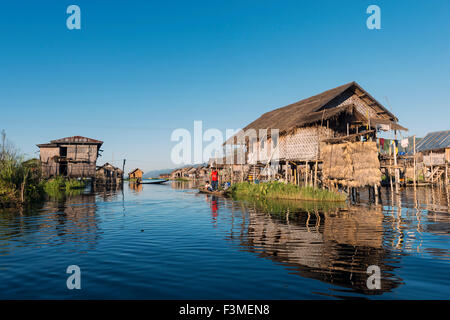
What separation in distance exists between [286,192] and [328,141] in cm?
423

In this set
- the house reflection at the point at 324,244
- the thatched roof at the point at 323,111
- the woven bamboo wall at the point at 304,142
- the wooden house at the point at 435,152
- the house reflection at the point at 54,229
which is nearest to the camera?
the house reflection at the point at 324,244

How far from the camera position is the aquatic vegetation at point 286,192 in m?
16.0

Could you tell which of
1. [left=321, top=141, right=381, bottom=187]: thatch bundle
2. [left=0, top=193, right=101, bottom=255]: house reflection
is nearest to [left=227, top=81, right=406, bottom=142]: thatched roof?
[left=321, top=141, right=381, bottom=187]: thatch bundle

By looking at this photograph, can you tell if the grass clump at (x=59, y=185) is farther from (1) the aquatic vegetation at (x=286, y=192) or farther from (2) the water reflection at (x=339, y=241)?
(2) the water reflection at (x=339, y=241)

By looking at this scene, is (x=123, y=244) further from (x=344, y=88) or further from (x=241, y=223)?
(x=344, y=88)

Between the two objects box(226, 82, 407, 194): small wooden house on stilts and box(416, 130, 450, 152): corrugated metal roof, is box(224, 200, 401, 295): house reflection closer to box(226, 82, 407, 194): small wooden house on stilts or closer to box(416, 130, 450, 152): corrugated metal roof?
box(226, 82, 407, 194): small wooden house on stilts

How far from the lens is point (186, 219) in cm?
1105

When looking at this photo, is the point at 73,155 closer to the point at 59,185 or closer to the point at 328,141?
the point at 59,185

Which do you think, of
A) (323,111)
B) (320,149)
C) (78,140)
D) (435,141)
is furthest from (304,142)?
(78,140)

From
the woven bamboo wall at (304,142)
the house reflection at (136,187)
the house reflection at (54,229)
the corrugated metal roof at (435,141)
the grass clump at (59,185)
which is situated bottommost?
the house reflection at (136,187)

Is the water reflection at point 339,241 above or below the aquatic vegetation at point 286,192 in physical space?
below

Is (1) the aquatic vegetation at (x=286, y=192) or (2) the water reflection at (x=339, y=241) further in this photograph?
(1) the aquatic vegetation at (x=286, y=192)

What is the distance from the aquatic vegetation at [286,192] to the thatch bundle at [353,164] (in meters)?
1.06

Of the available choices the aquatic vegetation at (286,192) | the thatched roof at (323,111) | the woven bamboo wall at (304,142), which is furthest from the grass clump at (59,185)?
the woven bamboo wall at (304,142)
